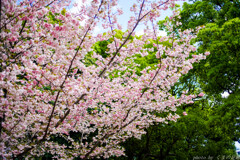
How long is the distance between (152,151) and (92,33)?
326 inches

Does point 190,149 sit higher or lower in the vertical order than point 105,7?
lower

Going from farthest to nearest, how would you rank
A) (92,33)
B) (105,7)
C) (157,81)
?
(157,81) → (92,33) → (105,7)

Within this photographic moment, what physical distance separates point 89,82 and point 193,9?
951 cm

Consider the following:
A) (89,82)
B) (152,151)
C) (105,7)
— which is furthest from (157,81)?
(152,151)

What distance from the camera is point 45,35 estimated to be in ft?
11.2

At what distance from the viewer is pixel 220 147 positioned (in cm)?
786

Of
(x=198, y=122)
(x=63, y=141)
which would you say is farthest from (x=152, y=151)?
(x=63, y=141)

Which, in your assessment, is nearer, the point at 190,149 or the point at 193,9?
the point at 190,149

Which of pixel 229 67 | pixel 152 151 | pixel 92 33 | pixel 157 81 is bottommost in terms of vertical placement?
pixel 152 151

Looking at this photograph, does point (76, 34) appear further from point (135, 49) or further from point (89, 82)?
point (135, 49)

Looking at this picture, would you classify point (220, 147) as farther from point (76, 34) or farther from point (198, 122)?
point (76, 34)

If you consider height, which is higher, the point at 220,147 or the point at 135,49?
the point at 135,49

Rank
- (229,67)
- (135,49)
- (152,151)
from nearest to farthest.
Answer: (135,49) → (229,67) → (152,151)

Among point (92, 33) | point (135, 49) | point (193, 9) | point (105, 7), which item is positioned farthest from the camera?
point (193, 9)
